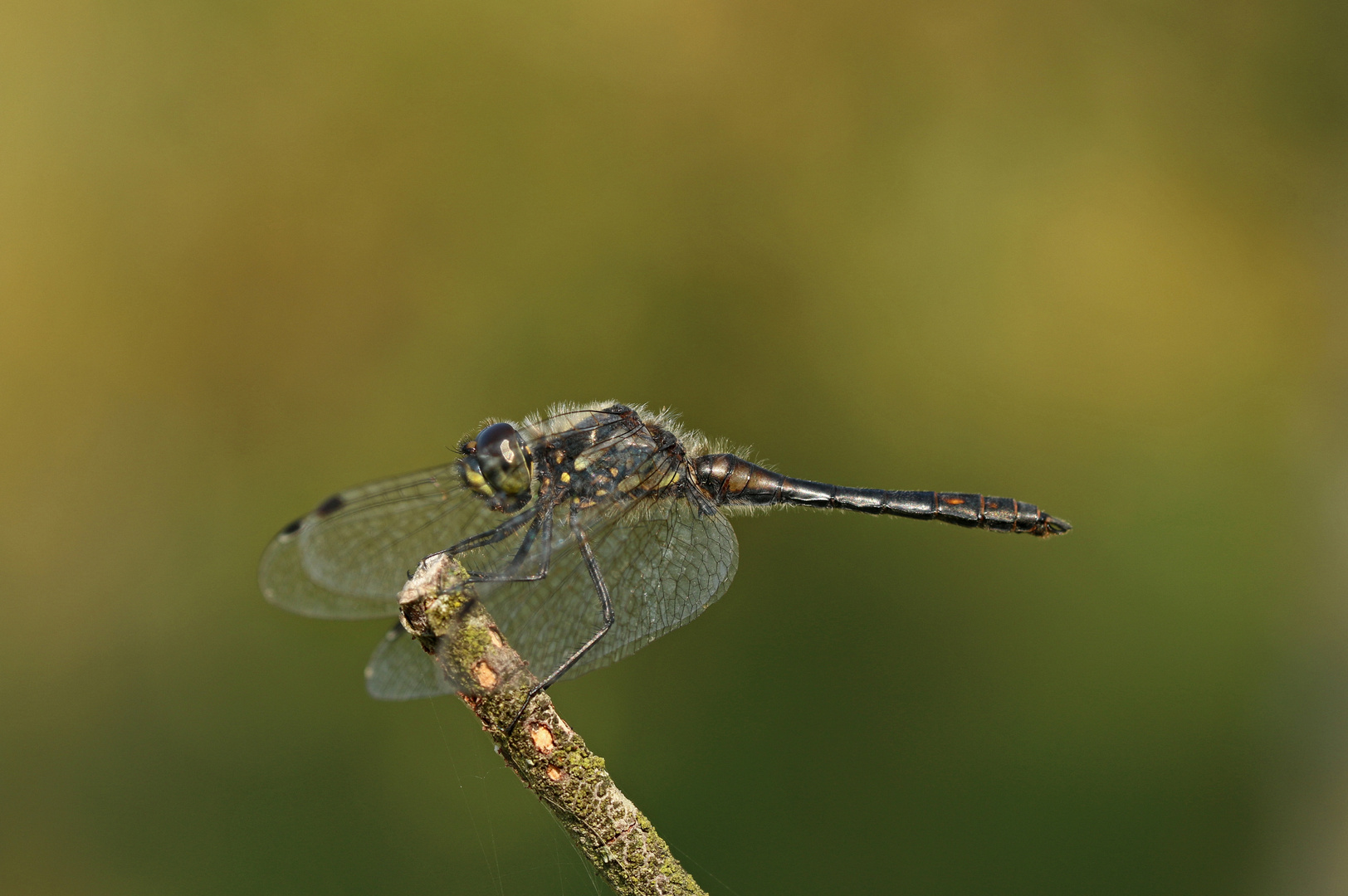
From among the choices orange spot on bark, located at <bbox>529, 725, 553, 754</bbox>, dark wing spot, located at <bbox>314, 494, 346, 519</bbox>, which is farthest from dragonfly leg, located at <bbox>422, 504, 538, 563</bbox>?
orange spot on bark, located at <bbox>529, 725, 553, 754</bbox>

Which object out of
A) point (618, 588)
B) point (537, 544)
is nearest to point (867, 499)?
point (618, 588)

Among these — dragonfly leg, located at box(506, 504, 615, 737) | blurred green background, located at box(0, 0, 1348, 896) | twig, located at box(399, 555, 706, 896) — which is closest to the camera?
twig, located at box(399, 555, 706, 896)

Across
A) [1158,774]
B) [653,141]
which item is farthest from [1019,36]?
[1158,774]

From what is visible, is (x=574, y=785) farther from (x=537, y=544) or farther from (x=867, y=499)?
(x=867, y=499)

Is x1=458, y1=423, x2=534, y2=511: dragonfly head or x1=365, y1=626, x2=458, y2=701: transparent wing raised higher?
x1=458, y1=423, x2=534, y2=511: dragonfly head

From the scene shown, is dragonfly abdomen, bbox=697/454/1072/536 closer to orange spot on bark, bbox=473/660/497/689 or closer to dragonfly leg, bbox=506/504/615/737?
dragonfly leg, bbox=506/504/615/737

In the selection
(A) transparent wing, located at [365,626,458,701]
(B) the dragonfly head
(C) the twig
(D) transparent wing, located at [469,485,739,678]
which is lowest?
(C) the twig

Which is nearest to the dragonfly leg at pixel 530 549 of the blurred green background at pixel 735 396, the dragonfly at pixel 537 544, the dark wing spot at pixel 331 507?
the dragonfly at pixel 537 544
